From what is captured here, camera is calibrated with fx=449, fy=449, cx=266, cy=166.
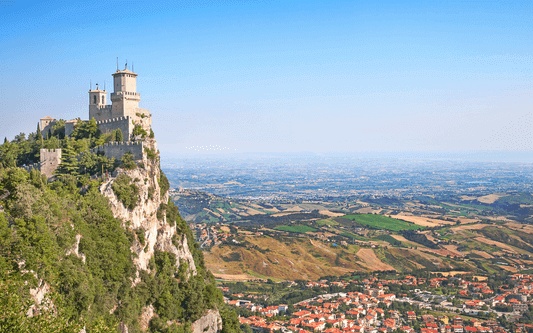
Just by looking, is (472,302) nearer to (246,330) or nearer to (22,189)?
(246,330)

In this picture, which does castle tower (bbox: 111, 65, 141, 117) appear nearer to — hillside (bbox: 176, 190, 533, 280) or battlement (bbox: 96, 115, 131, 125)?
battlement (bbox: 96, 115, 131, 125)

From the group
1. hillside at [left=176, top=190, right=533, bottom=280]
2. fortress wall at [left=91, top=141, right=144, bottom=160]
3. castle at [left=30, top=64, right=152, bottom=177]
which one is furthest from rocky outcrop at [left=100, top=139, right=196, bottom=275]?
hillside at [left=176, top=190, right=533, bottom=280]

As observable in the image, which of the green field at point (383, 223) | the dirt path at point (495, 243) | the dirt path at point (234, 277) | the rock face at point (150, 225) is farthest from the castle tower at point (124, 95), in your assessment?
the green field at point (383, 223)

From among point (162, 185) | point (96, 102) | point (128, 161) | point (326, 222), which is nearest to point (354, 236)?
point (326, 222)

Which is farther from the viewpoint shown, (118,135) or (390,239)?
(390,239)

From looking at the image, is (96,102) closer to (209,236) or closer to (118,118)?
(118,118)

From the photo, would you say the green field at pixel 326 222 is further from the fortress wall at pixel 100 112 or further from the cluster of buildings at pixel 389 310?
the fortress wall at pixel 100 112

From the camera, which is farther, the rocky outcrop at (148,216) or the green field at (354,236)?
the green field at (354,236)
